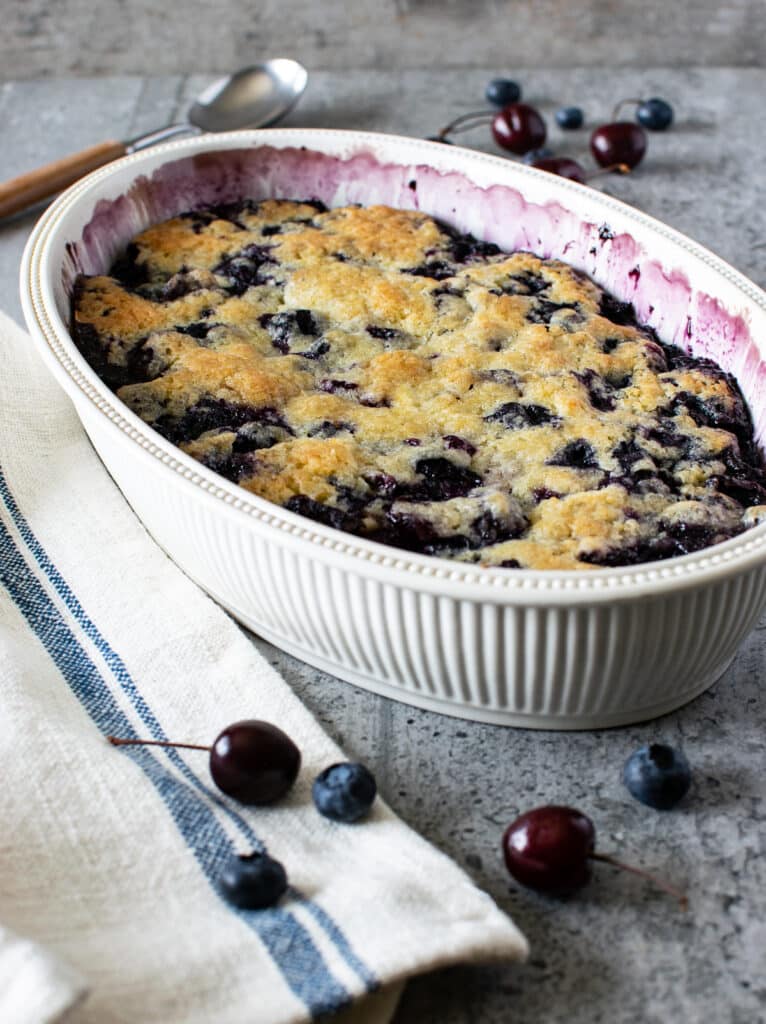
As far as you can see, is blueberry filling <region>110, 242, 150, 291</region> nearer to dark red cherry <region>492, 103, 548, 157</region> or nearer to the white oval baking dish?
the white oval baking dish

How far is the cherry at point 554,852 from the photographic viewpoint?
1260mm

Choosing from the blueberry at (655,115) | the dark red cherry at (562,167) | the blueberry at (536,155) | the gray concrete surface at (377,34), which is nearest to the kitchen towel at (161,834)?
the dark red cherry at (562,167)

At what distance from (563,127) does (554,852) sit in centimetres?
225

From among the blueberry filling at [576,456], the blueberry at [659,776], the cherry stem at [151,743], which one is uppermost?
the blueberry filling at [576,456]

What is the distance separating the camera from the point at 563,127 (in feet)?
9.99

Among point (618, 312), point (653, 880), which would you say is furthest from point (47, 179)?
point (653, 880)

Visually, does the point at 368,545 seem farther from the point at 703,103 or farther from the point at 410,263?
the point at 703,103

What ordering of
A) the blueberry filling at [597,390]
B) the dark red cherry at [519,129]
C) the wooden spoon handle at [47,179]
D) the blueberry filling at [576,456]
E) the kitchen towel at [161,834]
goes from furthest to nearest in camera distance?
the dark red cherry at [519,129]
the wooden spoon handle at [47,179]
the blueberry filling at [597,390]
the blueberry filling at [576,456]
the kitchen towel at [161,834]

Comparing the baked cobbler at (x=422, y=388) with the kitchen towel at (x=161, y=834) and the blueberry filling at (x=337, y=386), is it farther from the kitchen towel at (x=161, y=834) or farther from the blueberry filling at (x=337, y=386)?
Answer: the kitchen towel at (x=161, y=834)

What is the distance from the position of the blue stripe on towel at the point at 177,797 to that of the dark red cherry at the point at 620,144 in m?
1.72

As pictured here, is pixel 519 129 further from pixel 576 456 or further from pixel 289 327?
pixel 576 456

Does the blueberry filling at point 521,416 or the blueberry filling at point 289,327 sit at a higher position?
the blueberry filling at point 289,327

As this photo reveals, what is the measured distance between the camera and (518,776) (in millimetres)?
1431

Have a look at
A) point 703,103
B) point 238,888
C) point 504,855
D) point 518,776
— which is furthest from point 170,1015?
point 703,103
